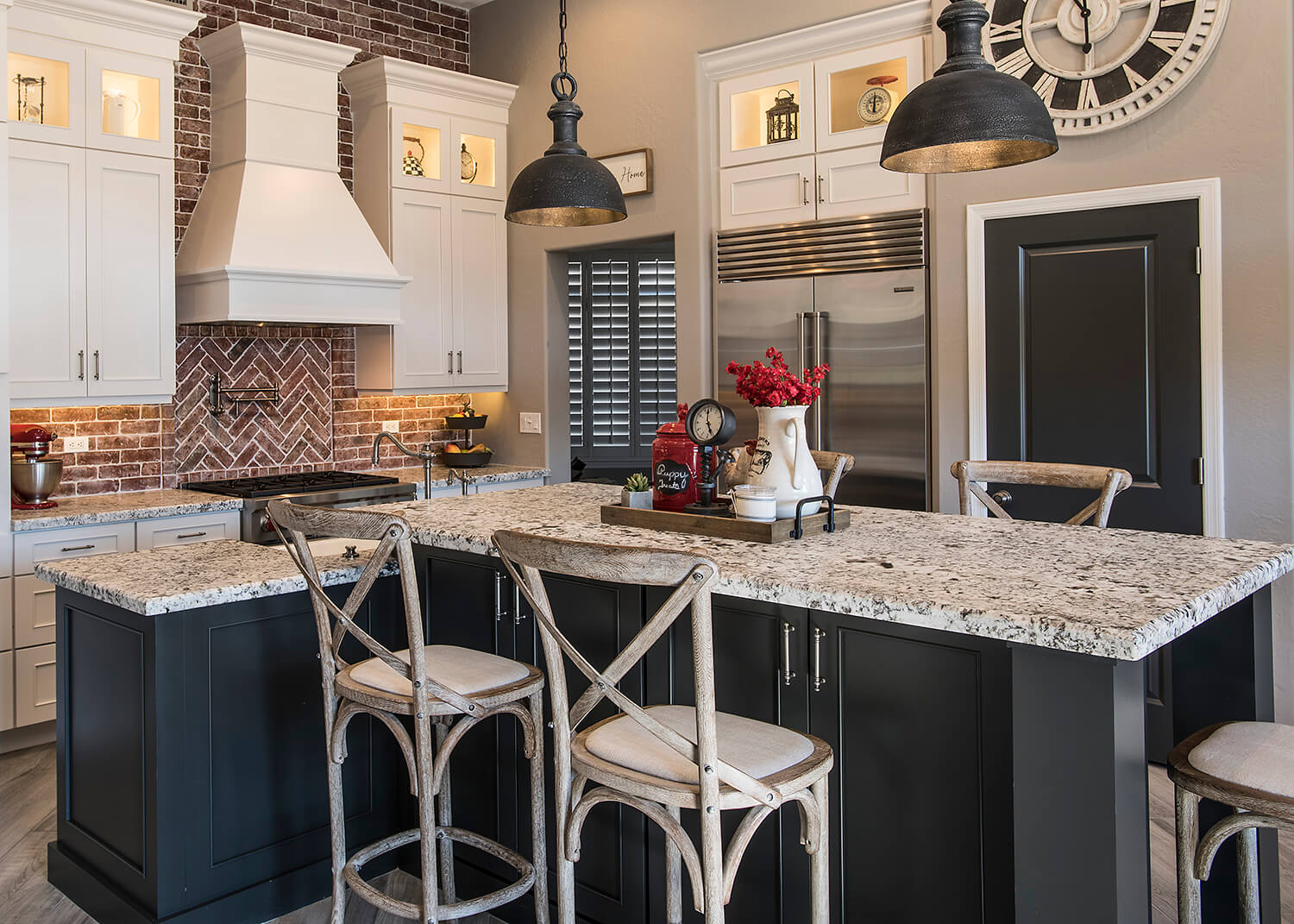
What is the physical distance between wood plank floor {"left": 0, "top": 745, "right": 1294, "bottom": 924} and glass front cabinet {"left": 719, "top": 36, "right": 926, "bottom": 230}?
8.49 ft

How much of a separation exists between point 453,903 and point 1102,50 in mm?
3555

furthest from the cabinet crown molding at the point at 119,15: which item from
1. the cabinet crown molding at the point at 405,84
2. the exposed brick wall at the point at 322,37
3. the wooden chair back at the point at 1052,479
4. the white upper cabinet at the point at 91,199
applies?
the wooden chair back at the point at 1052,479

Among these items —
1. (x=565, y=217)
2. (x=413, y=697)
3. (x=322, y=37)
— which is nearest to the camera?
(x=413, y=697)

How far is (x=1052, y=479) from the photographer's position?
9.71 ft

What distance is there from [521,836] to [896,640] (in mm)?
1243

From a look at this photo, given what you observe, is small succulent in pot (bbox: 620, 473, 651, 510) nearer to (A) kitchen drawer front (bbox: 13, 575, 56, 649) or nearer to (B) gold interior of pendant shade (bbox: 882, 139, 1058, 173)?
(B) gold interior of pendant shade (bbox: 882, 139, 1058, 173)

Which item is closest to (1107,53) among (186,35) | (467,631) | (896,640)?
(896,640)

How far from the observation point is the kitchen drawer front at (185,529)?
4.31 metres

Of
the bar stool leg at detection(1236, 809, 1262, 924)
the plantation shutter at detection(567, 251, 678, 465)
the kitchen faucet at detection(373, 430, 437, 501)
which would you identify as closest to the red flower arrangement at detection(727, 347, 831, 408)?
the bar stool leg at detection(1236, 809, 1262, 924)

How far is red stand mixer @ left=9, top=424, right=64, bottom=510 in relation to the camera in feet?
13.8

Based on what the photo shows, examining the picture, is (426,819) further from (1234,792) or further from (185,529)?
(185,529)

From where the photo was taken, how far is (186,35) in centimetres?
485

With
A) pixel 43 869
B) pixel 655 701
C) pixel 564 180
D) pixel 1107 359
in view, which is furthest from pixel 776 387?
pixel 43 869

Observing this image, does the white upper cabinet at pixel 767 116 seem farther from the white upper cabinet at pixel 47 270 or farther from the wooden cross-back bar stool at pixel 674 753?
the wooden cross-back bar stool at pixel 674 753
